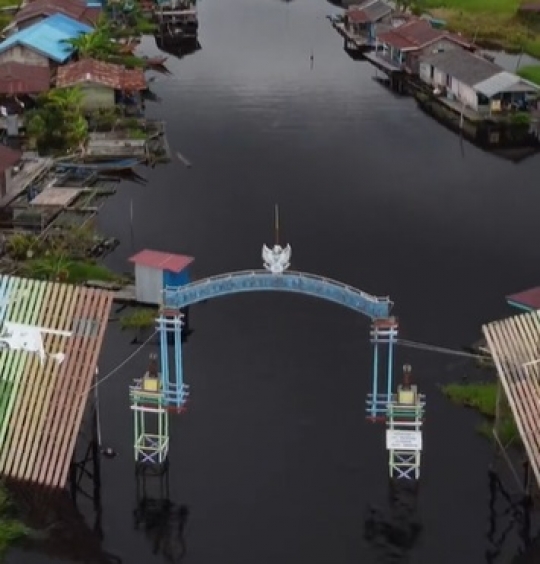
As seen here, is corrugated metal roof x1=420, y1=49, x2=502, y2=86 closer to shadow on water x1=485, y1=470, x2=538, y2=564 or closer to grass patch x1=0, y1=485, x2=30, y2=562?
shadow on water x1=485, y1=470, x2=538, y2=564

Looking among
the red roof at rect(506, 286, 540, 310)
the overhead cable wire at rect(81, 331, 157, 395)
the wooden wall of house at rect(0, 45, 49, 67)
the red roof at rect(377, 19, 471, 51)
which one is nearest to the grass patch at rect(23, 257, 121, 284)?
the overhead cable wire at rect(81, 331, 157, 395)

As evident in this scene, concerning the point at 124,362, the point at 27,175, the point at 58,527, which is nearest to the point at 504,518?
the point at 58,527

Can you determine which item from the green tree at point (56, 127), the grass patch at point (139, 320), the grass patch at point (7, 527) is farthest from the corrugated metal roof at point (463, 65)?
the grass patch at point (7, 527)

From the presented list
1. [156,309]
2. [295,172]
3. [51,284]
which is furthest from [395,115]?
[51,284]

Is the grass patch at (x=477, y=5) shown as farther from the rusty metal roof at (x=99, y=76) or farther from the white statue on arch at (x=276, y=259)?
the white statue on arch at (x=276, y=259)

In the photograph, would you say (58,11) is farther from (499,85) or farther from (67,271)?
(67,271)

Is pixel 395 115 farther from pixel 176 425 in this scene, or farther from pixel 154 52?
pixel 176 425
